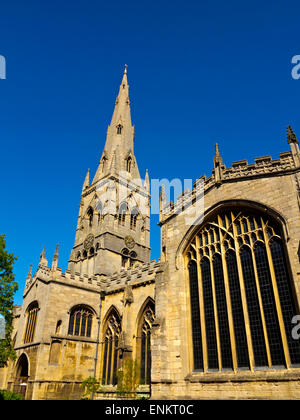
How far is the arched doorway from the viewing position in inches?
859

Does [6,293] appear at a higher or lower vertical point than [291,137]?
lower

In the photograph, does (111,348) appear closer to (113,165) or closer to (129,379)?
(129,379)

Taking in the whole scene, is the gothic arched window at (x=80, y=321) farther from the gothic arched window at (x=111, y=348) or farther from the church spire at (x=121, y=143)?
the church spire at (x=121, y=143)

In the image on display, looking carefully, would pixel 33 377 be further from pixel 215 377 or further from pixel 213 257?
pixel 213 257

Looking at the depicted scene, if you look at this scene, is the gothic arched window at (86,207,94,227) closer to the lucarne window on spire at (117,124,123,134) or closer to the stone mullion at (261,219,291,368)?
the lucarne window on spire at (117,124,123,134)

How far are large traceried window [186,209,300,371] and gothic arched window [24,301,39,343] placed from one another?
12465 millimetres

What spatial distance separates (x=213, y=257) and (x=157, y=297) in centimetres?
369

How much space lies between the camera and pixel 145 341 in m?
21.0

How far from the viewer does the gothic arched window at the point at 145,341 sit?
2002cm

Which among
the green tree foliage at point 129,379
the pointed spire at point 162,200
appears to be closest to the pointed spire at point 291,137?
the pointed spire at point 162,200

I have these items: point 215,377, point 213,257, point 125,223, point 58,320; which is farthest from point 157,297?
point 125,223

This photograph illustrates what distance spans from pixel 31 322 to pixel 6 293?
606cm

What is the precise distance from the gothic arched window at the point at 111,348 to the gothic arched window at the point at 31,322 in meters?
5.13

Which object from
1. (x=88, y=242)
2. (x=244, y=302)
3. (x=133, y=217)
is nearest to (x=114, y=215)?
(x=133, y=217)
